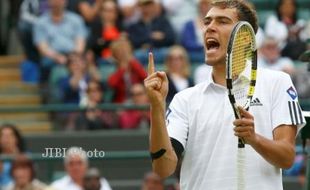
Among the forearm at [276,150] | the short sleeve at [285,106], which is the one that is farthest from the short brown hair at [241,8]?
the forearm at [276,150]

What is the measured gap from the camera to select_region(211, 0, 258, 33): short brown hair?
5812 millimetres

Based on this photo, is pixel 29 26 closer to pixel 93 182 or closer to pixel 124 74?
pixel 124 74

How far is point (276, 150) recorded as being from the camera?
5.52 metres

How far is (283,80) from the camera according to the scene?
5758mm

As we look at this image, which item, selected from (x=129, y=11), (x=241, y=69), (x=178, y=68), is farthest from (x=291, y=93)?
(x=129, y=11)

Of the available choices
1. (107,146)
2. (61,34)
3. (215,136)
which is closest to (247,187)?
(215,136)

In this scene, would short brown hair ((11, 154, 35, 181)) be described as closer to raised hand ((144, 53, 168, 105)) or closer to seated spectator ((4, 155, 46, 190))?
seated spectator ((4, 155, 46, 190))

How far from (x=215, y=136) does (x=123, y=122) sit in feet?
19.2

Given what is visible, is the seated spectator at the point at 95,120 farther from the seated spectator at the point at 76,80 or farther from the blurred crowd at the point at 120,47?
Result: the seated spectator at the point at 76,80

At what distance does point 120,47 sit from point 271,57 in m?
1.56

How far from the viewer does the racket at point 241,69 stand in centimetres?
540

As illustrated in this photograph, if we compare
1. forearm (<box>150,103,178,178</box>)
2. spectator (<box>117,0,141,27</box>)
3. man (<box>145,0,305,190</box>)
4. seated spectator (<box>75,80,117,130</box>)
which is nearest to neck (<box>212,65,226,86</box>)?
man (<box>145,0,305,190</box>)

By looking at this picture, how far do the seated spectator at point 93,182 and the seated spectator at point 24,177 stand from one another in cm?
34

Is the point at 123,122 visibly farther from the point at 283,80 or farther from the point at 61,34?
the point at 283,80
